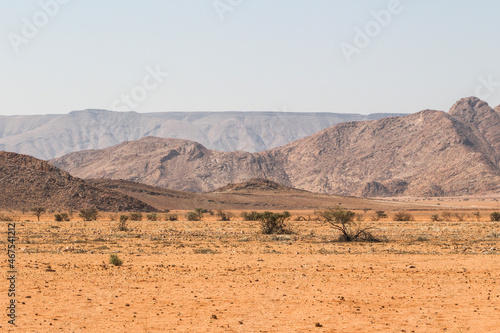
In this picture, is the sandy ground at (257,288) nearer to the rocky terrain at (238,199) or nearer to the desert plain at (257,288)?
the desert plain at (257,288)

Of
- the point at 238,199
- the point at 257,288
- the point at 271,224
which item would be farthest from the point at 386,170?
the point at 257,288

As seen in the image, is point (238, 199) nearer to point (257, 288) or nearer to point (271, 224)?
point (271, 224)

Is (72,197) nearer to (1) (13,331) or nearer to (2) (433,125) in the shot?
(1) (13,331)

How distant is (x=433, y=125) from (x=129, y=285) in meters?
193

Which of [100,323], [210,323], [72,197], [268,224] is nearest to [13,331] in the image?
[100,323]

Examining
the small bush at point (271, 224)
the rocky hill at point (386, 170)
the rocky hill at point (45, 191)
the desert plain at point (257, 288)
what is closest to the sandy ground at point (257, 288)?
the desert plain at point (257, 288)

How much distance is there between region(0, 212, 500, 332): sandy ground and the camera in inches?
524

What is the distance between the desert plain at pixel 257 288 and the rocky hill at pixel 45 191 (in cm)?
5231

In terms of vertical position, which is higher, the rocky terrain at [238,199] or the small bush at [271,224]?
the rocky terrain at [238,199]

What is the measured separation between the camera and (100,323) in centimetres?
1320

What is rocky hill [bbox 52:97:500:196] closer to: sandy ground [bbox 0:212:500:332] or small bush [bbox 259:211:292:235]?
small bush [bbox 259:211:292:235]

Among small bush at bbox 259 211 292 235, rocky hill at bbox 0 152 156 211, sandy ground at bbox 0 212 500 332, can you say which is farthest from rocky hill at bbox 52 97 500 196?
sandy ground at bbox 0 212 500 332

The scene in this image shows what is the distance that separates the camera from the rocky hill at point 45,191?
78.8 metres

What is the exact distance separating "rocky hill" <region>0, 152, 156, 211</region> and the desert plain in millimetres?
52312
